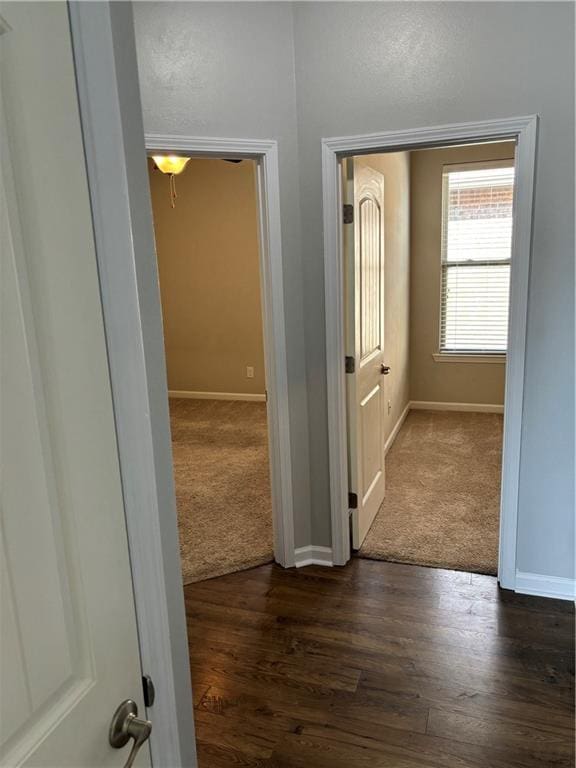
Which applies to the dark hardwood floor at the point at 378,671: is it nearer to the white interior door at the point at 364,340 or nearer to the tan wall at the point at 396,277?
the white interior door at the point at 364,340

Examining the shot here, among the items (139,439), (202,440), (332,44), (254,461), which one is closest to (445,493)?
(254,461)

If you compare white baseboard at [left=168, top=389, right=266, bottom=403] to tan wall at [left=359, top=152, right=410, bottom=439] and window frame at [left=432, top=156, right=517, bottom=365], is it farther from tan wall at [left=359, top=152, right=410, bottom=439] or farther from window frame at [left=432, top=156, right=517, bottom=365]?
window frame at [left=432, top=156, right=517, bottom=365]

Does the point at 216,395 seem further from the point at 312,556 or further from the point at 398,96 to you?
the point at 398,96

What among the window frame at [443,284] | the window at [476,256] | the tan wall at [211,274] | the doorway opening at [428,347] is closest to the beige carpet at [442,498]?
the doorway opening at [428,347]

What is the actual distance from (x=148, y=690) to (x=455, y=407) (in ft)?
17.4

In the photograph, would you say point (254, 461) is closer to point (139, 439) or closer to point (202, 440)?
point (202, 440)

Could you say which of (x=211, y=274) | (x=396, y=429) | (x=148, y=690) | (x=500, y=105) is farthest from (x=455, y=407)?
(x=148, y=690)

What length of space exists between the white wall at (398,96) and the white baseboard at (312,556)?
983 mm

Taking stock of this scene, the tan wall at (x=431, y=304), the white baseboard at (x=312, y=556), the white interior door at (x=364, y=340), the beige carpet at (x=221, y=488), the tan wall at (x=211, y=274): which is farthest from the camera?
the tan wall at (x=211, y=274)

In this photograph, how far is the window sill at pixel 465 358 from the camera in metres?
5.47

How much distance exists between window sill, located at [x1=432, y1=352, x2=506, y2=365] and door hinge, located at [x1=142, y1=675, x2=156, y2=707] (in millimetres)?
5157

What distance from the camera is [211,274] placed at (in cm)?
616

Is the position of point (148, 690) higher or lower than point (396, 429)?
higher

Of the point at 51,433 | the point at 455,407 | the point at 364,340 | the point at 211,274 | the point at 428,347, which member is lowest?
the point at 455,407
